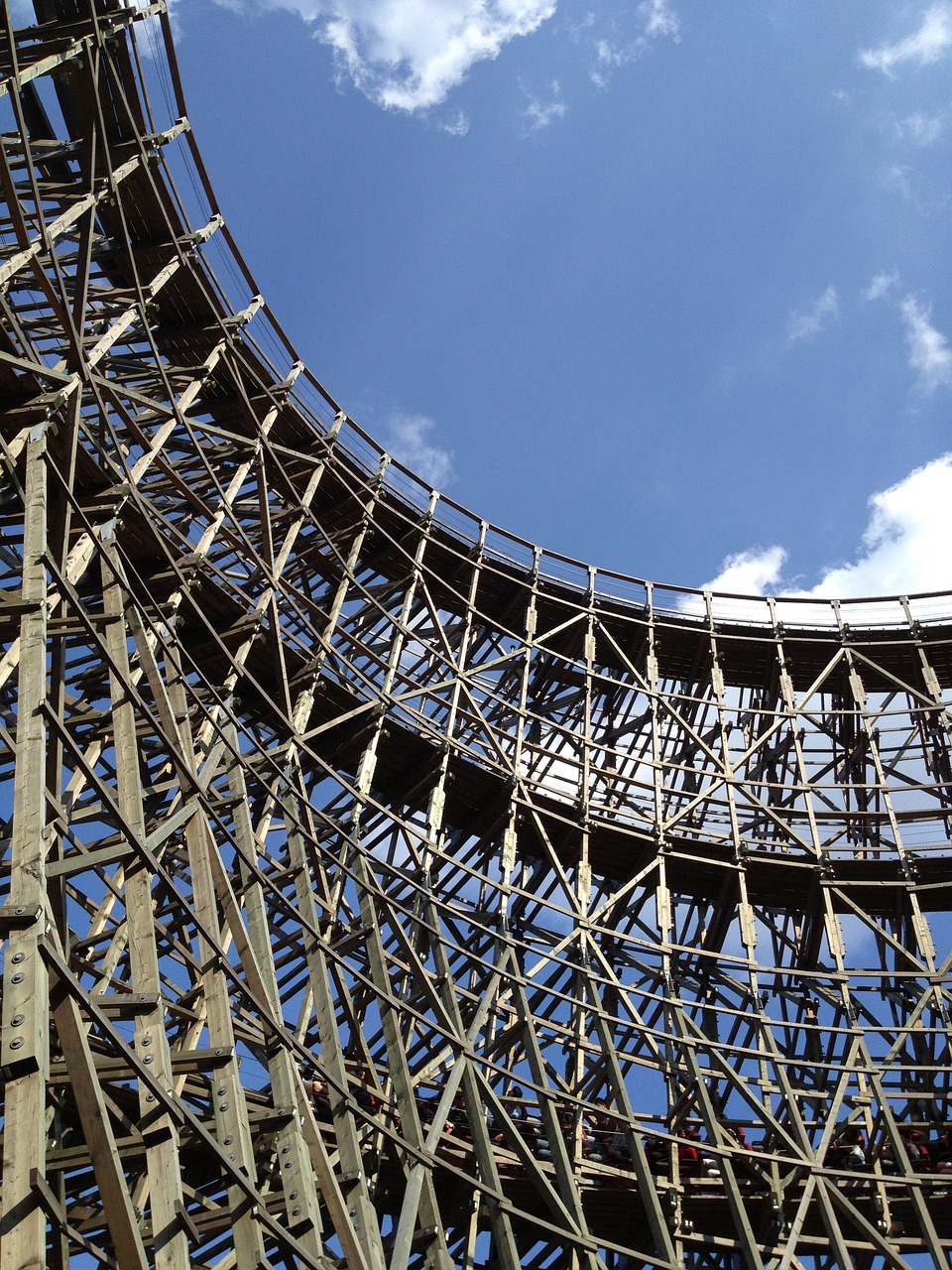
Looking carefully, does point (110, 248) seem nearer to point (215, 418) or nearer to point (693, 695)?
point (215, 418)

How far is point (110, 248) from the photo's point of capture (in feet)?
64.4

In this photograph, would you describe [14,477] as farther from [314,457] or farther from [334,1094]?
[314,457]

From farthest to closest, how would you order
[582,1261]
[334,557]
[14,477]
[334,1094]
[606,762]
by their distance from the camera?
[606,762] → [334,557] → [582,1261] → [334,1094] → [14,477]

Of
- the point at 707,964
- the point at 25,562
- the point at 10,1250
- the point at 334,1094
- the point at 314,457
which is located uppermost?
the point at 314,457

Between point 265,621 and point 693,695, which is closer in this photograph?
point 265,621

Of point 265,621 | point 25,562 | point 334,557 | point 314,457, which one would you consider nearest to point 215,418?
point 314,457

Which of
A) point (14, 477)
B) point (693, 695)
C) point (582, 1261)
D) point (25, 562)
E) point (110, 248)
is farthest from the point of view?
point (693, 695)

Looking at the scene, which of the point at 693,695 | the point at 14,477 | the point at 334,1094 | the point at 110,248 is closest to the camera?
the point at 14,477

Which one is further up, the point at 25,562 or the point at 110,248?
the point at 110,248

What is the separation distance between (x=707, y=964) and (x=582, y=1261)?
26.6 ft

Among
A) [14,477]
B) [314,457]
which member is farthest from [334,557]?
[14,477]

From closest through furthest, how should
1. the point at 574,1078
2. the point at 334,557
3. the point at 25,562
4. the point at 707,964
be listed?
1. the point at 25,562
2. the point at 574,1078
3. the point at 707,964
4. the point at 334,557

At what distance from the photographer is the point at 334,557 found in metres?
23.5

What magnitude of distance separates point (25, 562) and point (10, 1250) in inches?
223
